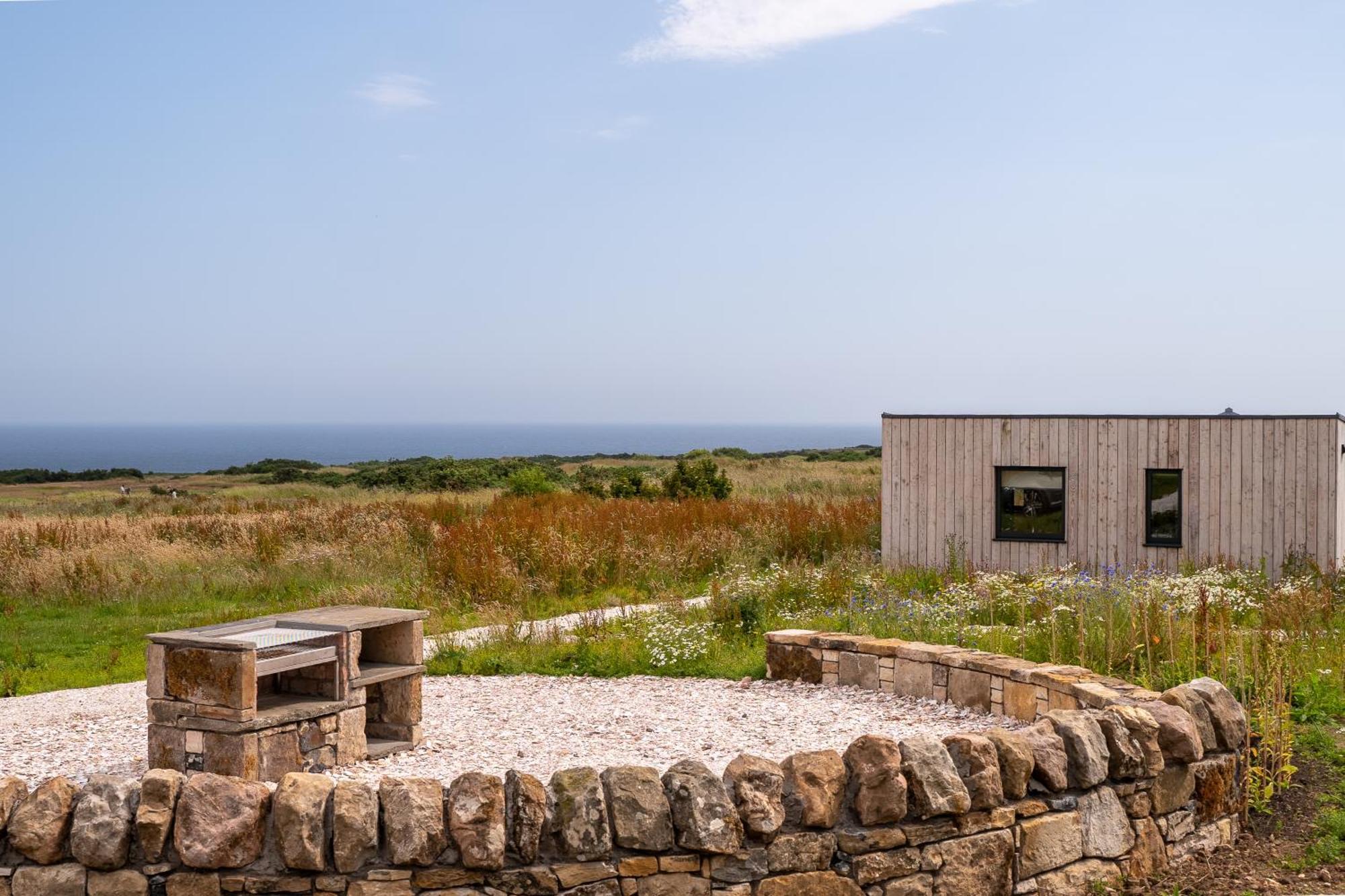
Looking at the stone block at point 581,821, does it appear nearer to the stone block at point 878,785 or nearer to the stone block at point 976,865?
the stone block at point 878,785

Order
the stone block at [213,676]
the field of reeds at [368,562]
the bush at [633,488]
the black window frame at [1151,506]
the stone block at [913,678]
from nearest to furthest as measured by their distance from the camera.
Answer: the stone block at [213,676] → the stone block at [913,678] → the field of reeds at [368,562] → the black window frame at [1151,506] → the bush at [633,488]

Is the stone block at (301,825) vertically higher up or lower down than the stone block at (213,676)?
lower down

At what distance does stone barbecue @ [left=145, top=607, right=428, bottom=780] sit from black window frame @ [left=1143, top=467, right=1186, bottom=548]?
10.9m

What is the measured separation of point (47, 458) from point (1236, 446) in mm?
160733

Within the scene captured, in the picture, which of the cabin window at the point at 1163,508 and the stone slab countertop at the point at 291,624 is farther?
the cabin window at the point at 1163,508

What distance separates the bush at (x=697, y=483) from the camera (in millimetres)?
26484

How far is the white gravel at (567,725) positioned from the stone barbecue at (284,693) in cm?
26

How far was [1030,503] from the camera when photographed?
50.9 feet

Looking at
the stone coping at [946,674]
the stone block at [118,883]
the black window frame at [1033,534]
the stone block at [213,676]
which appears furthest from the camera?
the black window frame at [1033,534]

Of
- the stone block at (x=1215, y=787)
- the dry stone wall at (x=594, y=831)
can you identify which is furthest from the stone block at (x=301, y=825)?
the stone block at (x=1215, y=787)

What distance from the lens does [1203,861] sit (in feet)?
17.9

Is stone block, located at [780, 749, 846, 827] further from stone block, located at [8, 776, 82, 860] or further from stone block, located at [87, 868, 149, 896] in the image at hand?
stone block, located at [8, 776, 82, 860]

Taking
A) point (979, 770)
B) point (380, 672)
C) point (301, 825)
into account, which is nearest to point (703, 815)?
point (979, 770)

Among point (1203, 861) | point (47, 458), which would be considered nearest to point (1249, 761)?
point (1203, 861)
